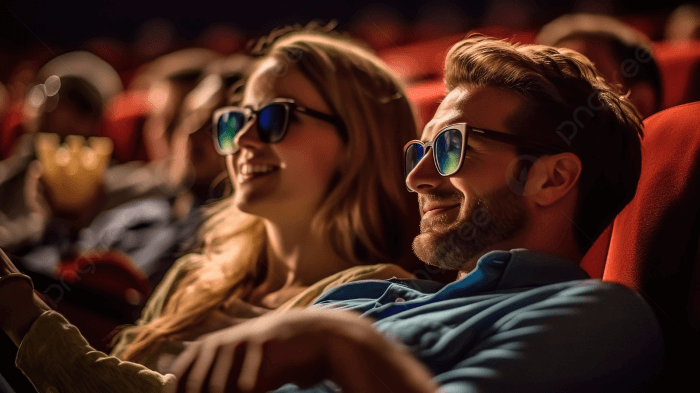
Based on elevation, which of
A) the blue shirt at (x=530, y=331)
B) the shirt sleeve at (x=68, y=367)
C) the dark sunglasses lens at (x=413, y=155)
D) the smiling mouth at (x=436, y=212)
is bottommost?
Result: the shirt sleeve at (x=68, y=367)

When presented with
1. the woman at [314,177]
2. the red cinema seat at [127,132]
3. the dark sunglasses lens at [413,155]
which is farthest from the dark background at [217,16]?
the dark sunglasses lens at [413,155]

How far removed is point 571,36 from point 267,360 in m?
0.89

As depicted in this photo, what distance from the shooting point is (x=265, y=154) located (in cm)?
Answer: 111

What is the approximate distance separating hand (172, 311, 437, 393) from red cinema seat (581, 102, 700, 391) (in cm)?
43

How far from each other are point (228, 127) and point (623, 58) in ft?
2.45

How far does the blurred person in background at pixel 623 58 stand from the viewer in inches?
38.1

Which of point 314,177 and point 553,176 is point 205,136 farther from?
point 553,176

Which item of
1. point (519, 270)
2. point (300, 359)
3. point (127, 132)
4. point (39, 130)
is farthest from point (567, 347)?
point (39, 130)

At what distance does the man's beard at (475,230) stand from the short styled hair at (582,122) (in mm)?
74

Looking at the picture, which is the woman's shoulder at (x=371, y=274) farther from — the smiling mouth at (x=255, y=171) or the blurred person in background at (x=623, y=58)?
the blurred person in background at (x=623, y=58)

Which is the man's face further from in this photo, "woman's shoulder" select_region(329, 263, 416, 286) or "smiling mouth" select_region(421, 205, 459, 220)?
"woman's shoulder" select_region(329, 263, 416, 286)

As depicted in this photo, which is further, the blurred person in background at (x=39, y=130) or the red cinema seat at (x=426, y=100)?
the blurred person in background at (x=39, y=130)

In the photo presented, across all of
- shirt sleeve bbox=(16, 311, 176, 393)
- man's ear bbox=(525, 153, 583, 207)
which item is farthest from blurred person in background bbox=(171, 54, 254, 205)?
man's ear bbox=(525, 153, 583, 207)

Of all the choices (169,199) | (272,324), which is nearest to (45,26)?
(169,199)
